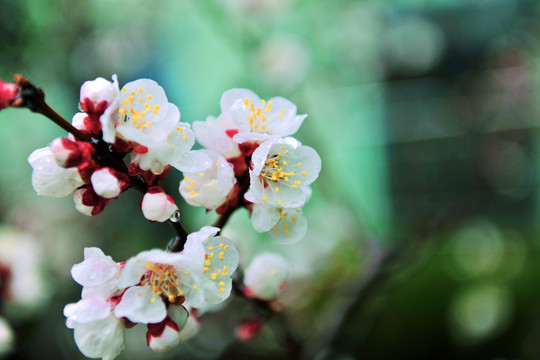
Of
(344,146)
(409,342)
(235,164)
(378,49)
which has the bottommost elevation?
(409,342)

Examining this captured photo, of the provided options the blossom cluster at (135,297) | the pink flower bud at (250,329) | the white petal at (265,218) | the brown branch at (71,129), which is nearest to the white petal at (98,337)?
the blossom cluster at (135,297)

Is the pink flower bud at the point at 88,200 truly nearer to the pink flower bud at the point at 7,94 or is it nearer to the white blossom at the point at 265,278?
the pink flower bud at the point at 7,94

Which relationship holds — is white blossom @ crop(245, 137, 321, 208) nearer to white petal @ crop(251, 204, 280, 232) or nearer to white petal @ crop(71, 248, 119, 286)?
white petal @ crop(251, 204, 280, 232)

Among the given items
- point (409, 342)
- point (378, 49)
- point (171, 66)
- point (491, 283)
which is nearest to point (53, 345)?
point (409, 342)

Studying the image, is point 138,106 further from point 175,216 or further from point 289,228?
point 289,228

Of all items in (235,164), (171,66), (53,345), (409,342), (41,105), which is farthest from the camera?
(171,66)

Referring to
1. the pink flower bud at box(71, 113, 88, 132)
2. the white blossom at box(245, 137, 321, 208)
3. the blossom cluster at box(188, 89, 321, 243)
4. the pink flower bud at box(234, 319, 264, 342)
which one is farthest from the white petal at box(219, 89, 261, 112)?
the pink flower bud at box(234, 319, 264, 342)

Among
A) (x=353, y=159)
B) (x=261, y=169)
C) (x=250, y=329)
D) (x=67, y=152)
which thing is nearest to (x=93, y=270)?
(x=67, y=152)

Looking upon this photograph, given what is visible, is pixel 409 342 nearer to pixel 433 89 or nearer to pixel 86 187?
pixel 433 89
